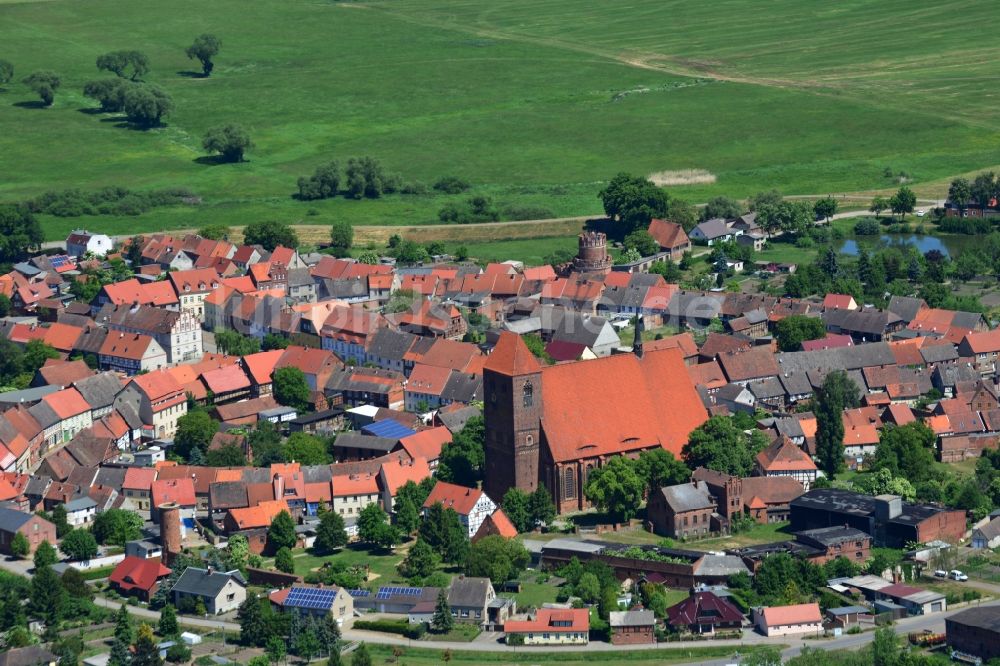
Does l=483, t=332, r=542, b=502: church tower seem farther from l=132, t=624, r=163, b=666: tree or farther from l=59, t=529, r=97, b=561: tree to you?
l=132, t=624, r=163, b=666: tree

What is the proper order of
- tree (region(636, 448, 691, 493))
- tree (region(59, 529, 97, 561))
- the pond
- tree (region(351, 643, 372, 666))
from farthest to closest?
1. the pond
2. tree (region(636, 448, 691, 493))
3. tree (region(59, 529, 97, 561))
4. tree (region(351, 643, 372, 666))

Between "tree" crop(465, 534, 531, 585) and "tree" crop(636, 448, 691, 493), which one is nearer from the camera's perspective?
"tree" crop(465, 534, 531, 585)

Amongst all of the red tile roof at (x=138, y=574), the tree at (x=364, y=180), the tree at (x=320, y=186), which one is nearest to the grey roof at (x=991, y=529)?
the red tile roof at (x=138, y=574)

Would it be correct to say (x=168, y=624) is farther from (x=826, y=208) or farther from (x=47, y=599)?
(x=826, y=208)

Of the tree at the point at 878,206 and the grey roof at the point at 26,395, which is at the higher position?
the tree at the point at 878,206

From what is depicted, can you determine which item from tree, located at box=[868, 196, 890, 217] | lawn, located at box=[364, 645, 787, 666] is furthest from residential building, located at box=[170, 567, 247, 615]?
tree, located at box=[868, 196, 890, 217]

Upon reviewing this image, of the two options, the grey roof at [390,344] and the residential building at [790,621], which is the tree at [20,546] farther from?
the residential building at [790,621]

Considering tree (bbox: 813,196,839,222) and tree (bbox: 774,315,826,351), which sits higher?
tree (bbox: 813,196,839,222)
